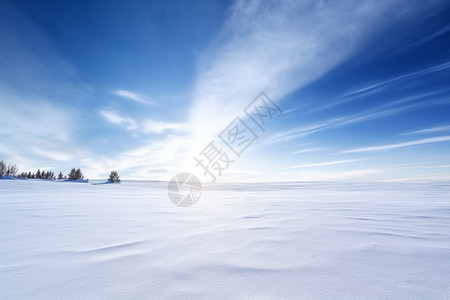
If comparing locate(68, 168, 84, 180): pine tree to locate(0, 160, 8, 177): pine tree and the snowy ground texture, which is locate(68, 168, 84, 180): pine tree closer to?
locate(0, 160, 8, 177): pine tree

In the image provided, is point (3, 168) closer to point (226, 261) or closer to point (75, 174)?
point (75, 174)

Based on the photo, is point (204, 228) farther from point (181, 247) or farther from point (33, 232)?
point (33, 232)

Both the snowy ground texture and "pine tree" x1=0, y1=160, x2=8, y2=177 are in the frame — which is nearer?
the snowy ground texture

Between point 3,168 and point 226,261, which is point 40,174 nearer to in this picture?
point 3,168

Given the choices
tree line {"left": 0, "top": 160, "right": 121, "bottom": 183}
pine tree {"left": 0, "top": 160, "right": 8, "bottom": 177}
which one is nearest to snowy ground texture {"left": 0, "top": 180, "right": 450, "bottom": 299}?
tree line {"left": 0, "top": 160, "right": 121, "bottom": 183}

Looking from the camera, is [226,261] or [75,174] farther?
[75,174]

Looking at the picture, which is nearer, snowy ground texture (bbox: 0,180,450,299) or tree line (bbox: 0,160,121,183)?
snowy ground texture (bbox: 0,180,450,299)

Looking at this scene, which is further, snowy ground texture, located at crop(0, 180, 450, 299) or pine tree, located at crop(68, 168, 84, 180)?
pine tree, located at crop(68, 168, 84, 180)

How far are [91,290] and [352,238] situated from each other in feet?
8.01

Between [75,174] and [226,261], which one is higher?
[75,174]

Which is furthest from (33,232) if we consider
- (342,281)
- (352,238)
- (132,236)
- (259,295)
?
(352,238)

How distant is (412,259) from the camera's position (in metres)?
1.54

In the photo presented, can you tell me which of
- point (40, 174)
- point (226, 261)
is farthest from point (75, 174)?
point (226, 261)

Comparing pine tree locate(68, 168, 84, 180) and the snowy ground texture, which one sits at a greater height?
pine tree locate(68, 168, 84, 180)
